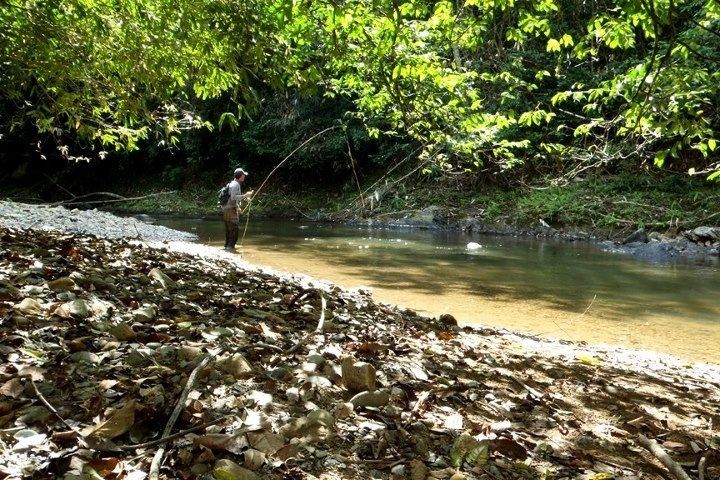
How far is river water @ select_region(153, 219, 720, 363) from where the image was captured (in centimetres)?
639

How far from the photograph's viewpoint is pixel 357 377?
279cm

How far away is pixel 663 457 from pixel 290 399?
1.70 metres

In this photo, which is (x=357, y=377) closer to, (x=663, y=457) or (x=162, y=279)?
(x=663, y=457)

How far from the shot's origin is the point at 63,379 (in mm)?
2322

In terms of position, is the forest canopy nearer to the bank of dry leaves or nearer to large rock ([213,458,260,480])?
the bank of dry leaves

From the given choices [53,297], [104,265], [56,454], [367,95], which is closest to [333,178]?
[367,95]

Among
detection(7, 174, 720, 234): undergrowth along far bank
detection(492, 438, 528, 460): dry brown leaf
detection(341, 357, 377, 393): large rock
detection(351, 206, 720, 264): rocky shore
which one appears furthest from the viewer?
detection(7, 174, 720, 234): undergrowth along far bank

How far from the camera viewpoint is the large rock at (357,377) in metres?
2.77

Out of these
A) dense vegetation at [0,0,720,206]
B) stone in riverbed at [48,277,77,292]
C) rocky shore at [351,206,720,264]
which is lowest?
stone in riverbed at [48,277,77,292]

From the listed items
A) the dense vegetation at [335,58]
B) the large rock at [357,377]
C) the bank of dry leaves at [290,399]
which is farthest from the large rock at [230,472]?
the dense vegetation at [335,58]

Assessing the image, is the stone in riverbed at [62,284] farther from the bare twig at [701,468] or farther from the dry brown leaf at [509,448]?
the bare twig at [701,468]

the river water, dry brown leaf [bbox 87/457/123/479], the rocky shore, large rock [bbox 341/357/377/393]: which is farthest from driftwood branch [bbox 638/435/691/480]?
the rocky shore

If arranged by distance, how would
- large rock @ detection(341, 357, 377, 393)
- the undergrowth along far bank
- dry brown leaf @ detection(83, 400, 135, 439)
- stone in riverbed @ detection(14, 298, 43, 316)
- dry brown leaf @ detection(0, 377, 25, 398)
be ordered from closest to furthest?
dry brown leaf @ detection(83, 400, 135, 439) → dry brown leaf @ detection(0, 377, 25, 398) → large rock @ detection(341, 357, 377, 393) → stone in riverbed @ detection(14, 298, 43, 316) → the undergrowth along far bank

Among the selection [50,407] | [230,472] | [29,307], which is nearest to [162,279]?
[29,307]
